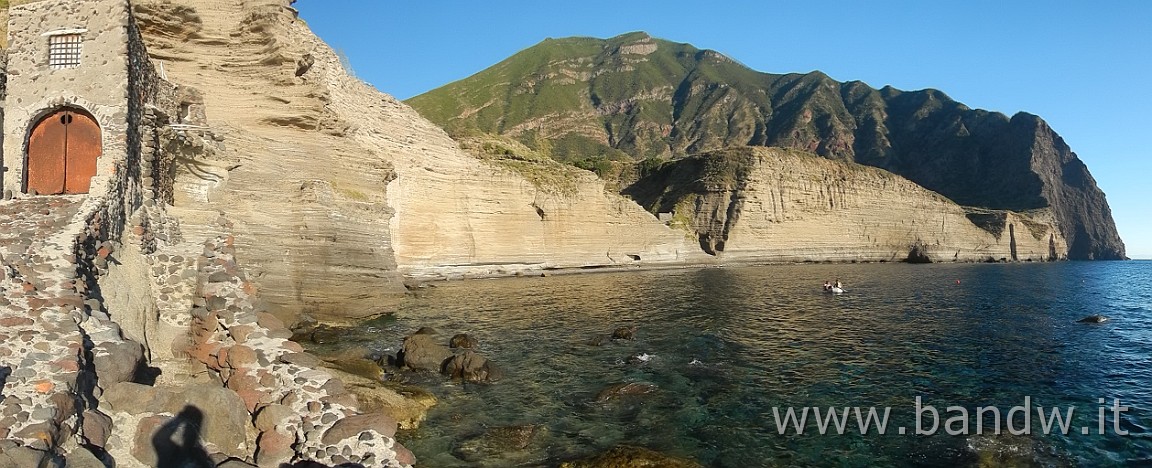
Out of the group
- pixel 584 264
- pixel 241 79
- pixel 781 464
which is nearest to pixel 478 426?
pixel 781 464

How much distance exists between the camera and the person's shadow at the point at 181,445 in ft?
21.1

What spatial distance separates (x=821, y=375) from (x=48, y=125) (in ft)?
54.0

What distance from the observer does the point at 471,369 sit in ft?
41.3

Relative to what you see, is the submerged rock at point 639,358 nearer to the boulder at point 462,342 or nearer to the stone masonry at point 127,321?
the boulder at point 462,342

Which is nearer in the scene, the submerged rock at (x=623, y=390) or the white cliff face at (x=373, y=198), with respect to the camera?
the submerged rock at (x=623, y=390)

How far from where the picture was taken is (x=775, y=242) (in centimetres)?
6444

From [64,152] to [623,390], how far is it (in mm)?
11493

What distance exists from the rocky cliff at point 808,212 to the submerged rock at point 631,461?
176 feet

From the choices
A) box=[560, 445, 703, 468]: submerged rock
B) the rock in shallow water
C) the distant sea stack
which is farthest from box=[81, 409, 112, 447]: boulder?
the distant sea stack

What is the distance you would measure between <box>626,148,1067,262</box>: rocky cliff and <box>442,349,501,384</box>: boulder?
49.4 meters

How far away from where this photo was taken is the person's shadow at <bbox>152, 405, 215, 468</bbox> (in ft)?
21.1

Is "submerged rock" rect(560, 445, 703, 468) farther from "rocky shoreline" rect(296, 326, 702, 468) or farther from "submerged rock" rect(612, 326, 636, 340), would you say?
"submerged rock" rect(612, 326, 636, 340)

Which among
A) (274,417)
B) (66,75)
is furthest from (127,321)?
(66,75)

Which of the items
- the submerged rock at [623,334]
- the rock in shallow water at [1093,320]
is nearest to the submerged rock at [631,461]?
the submerged rock at [623,334]
